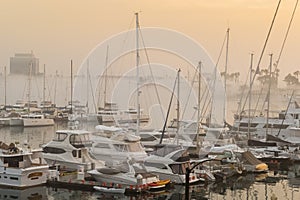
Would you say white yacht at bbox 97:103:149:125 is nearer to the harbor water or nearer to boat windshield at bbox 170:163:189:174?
the harbor water

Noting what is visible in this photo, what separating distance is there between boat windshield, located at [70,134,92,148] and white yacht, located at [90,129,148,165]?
60 cm

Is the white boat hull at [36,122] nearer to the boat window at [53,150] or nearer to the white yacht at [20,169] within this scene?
the boat window at [53,150]

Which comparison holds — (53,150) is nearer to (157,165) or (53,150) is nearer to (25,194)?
(25,194)

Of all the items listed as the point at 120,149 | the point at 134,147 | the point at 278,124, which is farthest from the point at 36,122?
the point at 134,147

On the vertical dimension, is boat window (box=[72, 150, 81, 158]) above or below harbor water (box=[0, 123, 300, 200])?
above

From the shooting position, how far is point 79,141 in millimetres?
23219

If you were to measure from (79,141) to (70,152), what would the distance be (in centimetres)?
69

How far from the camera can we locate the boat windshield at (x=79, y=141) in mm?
23000

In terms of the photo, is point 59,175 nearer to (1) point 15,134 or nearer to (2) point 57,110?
(1) point 15,134

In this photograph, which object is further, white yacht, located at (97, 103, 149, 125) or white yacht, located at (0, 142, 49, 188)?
white yacht, located at (97, 103, 149, 125)

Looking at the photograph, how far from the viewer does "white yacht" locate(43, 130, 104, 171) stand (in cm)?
2255

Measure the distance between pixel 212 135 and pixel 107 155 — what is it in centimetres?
1216

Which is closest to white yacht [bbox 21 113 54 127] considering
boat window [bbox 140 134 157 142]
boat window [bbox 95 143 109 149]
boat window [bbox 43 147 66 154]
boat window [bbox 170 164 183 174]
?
boat window [bbox 140 134 157 142]

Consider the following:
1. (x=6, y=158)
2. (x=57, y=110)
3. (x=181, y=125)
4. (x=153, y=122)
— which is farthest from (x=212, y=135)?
(x=57, y=110)
